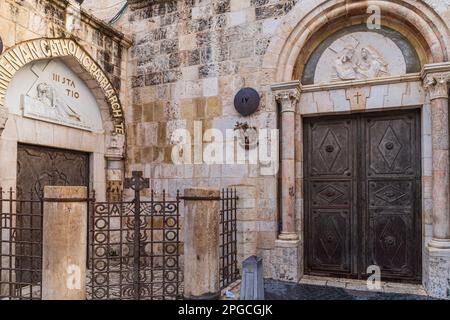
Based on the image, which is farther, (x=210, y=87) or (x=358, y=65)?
(x=210, y=87)

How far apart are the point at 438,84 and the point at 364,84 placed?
0.85 m

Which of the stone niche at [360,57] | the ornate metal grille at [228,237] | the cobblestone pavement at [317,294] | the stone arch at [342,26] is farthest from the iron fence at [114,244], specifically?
the stone niche at [360,57]

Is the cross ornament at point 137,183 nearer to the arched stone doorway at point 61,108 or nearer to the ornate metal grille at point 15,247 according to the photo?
the ornate metal grille at point 15,247

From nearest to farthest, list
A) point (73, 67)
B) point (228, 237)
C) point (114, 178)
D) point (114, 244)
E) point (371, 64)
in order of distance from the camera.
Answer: point (114, 244)
point (371, 64)
point (228, 237)
point (73, 67)
point (114, 178)

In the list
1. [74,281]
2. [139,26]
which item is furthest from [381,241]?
[139,26]

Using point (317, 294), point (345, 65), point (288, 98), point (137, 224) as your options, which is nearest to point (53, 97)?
point (137, 224)

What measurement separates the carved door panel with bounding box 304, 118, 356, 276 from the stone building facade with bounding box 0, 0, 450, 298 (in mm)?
14

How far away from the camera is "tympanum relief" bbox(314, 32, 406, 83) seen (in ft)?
15.8

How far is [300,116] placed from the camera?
5.22m

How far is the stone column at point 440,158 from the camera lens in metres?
4.28

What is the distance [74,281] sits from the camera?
339 cm

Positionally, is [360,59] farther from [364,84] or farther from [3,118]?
[3,118]

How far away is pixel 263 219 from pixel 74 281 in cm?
264

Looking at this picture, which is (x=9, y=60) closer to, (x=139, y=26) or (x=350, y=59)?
(x=139, y=26)
